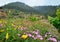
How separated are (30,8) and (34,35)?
12.8 meters

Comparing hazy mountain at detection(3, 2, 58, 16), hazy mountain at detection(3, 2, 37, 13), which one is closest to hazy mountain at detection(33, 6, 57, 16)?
hazy mountain at detection(3, 2, 58, 16)

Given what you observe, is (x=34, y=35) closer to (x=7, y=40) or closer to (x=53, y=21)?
(x=7, y=40)

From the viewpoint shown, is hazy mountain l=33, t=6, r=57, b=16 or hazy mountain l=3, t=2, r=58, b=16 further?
hazy mountain l=33, t=6, r=57, b=16

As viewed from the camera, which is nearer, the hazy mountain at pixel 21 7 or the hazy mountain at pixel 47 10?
the hazy mountain at pixel 21 7

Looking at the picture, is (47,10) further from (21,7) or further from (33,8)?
(21,7)

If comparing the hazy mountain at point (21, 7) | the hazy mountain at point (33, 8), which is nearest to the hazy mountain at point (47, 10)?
the hazy mountain at point (33, 8)

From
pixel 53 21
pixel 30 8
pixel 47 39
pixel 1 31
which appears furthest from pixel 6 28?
pixel 30 8

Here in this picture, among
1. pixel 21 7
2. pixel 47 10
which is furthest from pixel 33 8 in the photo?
pixel 47 10

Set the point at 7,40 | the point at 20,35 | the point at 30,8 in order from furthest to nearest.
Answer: the point at 30,8 → the point at 20,35 → the point at 7,40

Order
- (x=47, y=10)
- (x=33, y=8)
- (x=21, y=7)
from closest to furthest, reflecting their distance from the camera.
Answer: (x=33, y=8)
(x=21, y=7)
(x=47, y=10)

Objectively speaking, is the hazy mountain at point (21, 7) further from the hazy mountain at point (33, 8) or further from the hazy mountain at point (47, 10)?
the hazy mountain at point (47, 10)

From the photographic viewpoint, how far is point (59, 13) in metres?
11.1

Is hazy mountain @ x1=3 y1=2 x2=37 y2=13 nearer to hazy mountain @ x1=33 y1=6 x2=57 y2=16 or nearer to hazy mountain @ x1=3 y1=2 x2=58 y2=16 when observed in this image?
hazy mountain @ x1=3 y1=2 x2=58 y2=16

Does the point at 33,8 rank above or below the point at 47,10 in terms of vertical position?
above
